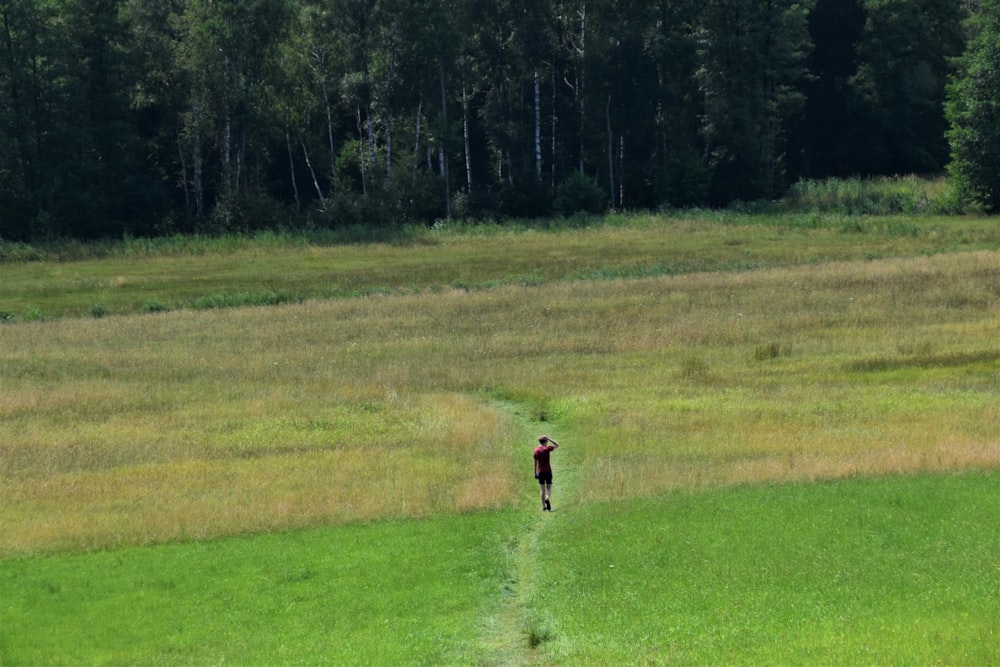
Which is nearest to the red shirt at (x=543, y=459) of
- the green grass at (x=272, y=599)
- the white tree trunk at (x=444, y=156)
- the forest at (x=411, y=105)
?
the green grass at (x=272, y=599)

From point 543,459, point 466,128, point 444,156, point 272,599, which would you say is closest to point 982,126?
point 466,128

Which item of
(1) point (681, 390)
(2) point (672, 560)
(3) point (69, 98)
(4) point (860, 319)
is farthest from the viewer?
(3) point (69, 98)

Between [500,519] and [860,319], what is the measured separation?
94.7 ft

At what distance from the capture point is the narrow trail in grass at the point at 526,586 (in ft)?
55.3

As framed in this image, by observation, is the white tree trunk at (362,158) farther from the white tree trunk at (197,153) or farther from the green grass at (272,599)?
the green grass at (272,599)

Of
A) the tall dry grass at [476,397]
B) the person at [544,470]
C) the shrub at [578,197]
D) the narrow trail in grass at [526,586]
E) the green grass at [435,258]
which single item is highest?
the shrub at [578,197]

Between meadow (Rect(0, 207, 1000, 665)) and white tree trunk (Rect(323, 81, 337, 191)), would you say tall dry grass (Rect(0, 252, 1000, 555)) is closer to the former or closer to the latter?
meadow (Rect(0, 207, 1000, 665))

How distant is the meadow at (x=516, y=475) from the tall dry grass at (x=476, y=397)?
16 cm

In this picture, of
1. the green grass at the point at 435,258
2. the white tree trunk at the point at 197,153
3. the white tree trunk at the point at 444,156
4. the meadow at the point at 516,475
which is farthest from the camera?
the white tree trunk at the point at 444,156

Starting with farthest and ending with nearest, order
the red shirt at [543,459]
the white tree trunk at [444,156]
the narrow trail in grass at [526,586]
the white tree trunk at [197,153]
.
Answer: the white tree trunk at [444,156] < the white tree trunk at [197,153] < the red shirt at [543,459] < the narrow trail in grass at [526,586]

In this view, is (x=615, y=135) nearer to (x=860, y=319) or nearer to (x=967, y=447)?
(x=860, y=319)

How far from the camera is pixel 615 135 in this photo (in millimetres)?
112438

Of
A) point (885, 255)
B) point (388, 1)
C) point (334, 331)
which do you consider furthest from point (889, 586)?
point (388, 1)

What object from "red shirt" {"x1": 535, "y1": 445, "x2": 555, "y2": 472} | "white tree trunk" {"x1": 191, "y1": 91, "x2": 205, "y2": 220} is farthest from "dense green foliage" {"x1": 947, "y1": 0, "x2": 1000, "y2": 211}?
"red shirt" {"x1": 535, "y1": 445, "x2": 555, "y2": 472}
